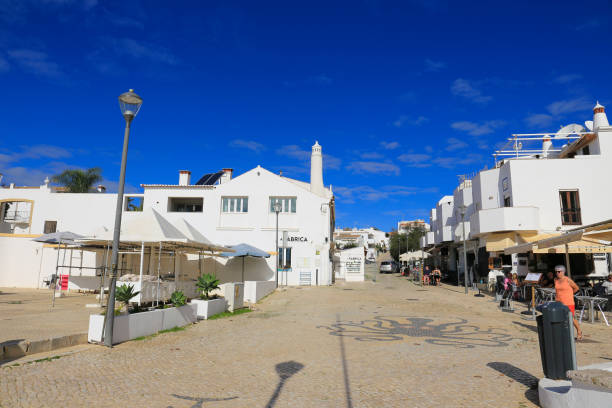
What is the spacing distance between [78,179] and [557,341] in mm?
41595

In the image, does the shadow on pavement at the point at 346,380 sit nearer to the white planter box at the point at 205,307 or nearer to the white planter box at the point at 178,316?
the white planter box at the point at 178,316

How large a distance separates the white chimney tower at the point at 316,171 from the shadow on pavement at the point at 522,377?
27581 millimetres

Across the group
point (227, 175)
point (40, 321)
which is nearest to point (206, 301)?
point (40, 321)

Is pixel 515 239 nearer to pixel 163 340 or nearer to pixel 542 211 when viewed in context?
pixel 542 211

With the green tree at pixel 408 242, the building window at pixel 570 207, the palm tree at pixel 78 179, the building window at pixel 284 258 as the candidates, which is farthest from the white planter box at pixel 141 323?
the green tree at pixel 408 242

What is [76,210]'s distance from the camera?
90.9 feet

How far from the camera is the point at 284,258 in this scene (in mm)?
27578

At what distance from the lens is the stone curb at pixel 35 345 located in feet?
20.3

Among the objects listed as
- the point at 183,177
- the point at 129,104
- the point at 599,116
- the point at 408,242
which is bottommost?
the point at 129,104

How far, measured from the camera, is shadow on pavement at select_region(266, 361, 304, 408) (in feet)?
16.6

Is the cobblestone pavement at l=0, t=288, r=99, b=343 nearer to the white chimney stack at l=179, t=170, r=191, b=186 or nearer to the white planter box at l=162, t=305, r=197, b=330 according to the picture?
the white planter box at l=162, t=305, r=197, b=330

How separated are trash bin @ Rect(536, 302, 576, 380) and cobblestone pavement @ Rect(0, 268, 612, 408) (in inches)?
16.0

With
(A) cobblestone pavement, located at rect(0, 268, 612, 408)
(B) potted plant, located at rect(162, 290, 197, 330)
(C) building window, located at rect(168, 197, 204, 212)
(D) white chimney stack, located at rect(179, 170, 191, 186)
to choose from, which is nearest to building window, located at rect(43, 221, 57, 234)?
(C) building window, located at rect(168, 197, 204, 212)

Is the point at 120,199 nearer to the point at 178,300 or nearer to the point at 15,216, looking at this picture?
the point at 178,300
